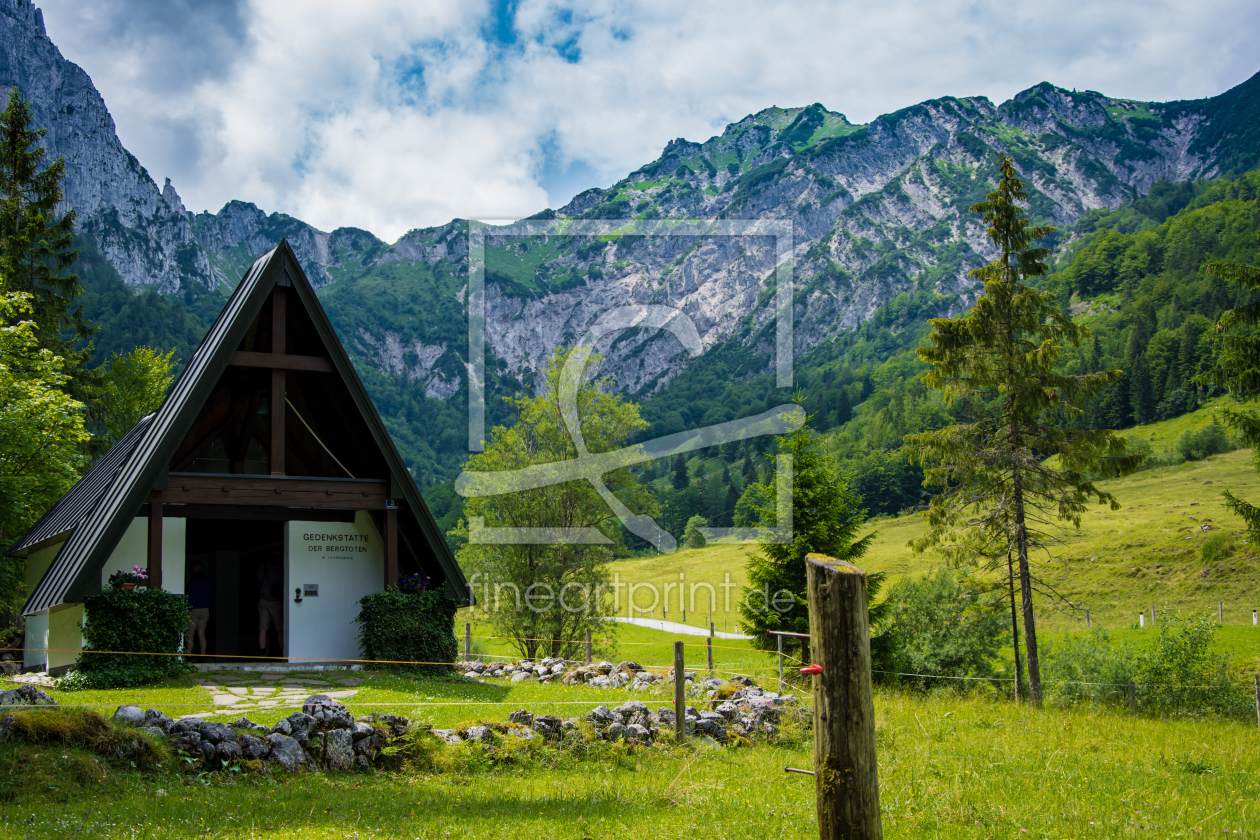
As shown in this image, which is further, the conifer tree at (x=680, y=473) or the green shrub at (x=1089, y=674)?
the conifer tree at (x=680, y=473)

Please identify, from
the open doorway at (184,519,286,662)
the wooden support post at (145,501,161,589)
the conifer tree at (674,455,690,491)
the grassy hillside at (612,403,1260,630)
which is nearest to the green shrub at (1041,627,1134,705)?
the grassy hillside at (612,403,1260,630)

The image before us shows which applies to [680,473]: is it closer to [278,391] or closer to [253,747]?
[278,391]

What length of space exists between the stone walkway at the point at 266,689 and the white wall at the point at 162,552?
7.53 feet

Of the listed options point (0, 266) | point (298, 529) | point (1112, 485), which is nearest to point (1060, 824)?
point (298, 529)

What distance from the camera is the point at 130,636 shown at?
13797 millimetres

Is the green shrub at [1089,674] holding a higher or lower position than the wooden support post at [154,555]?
lower

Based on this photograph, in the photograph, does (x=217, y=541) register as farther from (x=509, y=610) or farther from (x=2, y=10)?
(x=2, y=10)

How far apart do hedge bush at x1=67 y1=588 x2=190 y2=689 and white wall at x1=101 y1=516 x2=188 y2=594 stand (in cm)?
98

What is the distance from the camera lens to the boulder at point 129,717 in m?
8.70

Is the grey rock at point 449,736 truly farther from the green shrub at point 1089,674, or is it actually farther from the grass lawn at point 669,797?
the green shrub at point 1089,674

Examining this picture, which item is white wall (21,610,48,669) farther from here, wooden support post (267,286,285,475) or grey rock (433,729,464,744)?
grey rock (433,729,464,744)

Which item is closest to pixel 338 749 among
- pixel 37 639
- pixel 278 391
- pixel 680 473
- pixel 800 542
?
pixel 278 391

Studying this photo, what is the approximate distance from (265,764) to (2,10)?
22916 centimetres

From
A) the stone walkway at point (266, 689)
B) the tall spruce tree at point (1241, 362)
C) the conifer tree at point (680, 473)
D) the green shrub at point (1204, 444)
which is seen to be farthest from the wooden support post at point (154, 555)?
the conifer tree at point (680, 473)
